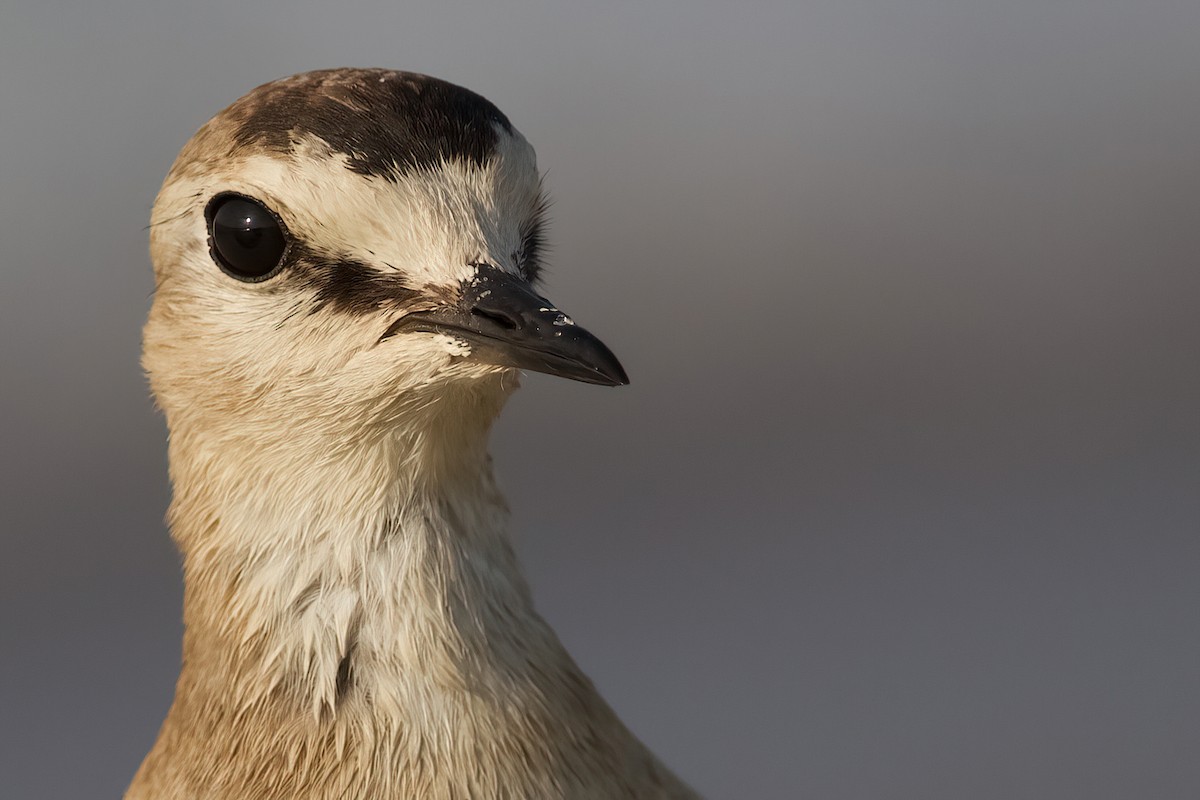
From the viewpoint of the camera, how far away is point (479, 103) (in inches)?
82.4

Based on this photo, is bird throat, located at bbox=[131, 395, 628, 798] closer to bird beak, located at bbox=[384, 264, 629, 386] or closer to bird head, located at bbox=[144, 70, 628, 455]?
bird head, located at bbox=[144, 70, 628, 455]

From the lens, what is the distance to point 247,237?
76.8 inches

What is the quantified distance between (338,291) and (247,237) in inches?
6.1

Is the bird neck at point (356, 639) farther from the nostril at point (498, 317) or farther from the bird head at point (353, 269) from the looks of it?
the nostril at point (498, 317)

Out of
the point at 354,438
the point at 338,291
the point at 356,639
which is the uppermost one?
the point at 338,291

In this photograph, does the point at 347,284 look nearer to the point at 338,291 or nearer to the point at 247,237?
the point at 338,291

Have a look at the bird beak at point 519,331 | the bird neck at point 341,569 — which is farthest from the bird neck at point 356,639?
the bird beak at point 519,331

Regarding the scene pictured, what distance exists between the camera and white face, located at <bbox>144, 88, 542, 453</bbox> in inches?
74.8

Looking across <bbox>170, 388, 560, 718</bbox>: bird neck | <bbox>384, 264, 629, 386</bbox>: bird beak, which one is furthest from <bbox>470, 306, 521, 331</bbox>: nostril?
<bbox>170, 388, 560, 718</bbox>: bird neck

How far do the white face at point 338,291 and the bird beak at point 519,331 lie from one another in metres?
0.02

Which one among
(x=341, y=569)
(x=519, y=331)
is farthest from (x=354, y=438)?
(x=519, y=331)

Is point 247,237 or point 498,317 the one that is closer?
point 498,317

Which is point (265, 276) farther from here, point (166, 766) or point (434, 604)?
point (166, 766)

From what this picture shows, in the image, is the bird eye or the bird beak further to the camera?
the bird eye
